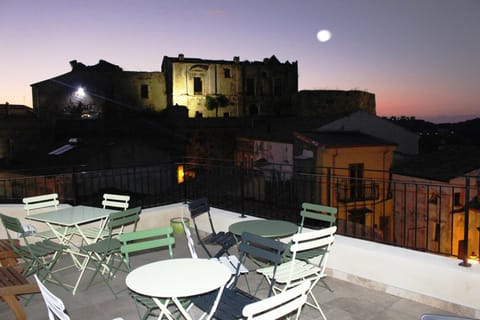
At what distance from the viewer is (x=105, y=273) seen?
17.5 ft

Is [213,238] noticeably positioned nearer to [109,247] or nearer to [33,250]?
[109,247]

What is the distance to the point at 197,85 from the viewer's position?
129ft

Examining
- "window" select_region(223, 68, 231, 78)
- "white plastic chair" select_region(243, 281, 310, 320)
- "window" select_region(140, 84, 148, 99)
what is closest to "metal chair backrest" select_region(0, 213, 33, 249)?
"white plastic chair" select_region(243, 281, 310, 320)

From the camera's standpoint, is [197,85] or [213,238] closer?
[213,238]

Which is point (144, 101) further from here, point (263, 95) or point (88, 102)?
point (263, 95)

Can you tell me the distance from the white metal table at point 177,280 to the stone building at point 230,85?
34762 millimetres

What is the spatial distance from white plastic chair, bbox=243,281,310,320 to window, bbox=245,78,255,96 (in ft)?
129

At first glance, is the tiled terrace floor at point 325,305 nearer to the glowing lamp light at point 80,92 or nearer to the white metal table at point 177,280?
the white metal table at point 177,280

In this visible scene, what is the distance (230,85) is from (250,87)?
2.08 metres

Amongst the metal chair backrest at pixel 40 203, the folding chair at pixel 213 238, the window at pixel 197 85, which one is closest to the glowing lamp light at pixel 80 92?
the window at pixel 197 85

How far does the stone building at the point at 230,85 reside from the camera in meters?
38.9

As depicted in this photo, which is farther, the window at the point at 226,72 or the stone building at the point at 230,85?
the window at the point at 226,72

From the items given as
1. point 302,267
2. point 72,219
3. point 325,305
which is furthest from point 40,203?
point 325,305

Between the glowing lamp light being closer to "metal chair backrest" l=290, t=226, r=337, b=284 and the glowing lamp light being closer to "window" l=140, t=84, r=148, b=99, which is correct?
"window" l=140, t=84, r=148, b=99
